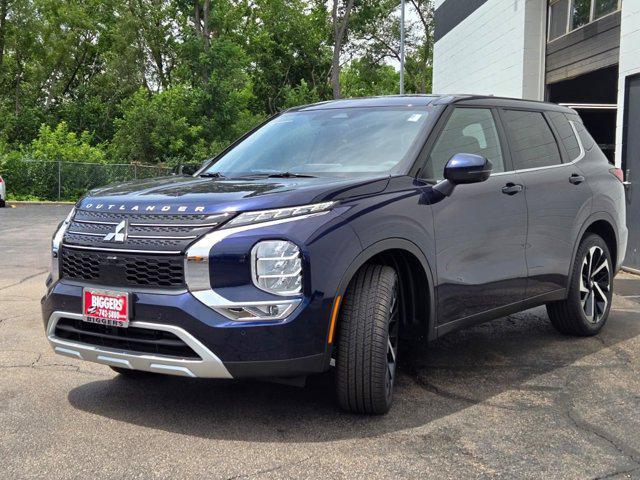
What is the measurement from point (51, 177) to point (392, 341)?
82.2 feet

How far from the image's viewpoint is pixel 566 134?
584cm

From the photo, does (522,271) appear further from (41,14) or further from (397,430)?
(41,14)

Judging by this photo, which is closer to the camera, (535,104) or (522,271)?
(522,271)

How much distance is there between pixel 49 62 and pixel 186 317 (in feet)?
138

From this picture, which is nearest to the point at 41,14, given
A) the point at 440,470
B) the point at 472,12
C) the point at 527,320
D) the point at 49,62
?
the point at 49,62

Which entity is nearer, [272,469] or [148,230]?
[272,469]

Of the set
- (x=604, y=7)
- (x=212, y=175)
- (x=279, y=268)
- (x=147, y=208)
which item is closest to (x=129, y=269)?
(x=147, y=208)

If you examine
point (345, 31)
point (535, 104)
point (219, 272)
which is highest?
point (345, 31)

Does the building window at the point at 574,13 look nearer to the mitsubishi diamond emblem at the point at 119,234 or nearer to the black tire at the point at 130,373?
the black tire at the point at 130,373

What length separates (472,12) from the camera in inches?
726

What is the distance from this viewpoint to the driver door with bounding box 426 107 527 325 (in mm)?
4375

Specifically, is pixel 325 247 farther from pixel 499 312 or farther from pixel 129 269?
pixel 499 312

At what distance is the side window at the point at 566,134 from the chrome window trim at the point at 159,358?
349cm

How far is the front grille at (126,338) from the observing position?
11.8 ft
